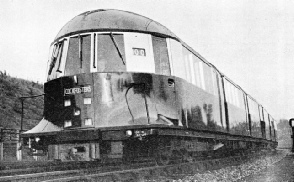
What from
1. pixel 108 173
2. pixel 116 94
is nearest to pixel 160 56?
pixel 116 94

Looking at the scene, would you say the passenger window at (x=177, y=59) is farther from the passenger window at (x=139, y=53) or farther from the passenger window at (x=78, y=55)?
the passenger window at (x=78, y=55)

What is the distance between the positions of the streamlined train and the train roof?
0.02 m

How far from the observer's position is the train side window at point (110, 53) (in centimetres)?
745

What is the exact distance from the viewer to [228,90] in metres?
12.8

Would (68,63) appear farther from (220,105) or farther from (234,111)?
(234,111)

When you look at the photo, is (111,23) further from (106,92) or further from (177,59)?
(177,59)

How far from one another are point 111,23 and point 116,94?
1.58 m

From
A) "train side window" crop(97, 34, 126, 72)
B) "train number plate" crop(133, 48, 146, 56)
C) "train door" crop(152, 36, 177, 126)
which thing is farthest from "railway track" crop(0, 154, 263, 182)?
"train number plate" crop(133, 48, 146, 56)

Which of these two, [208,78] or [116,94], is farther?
[208,78]

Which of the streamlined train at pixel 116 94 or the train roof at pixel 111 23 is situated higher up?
the train roof at pixel 111 23

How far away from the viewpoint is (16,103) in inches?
834

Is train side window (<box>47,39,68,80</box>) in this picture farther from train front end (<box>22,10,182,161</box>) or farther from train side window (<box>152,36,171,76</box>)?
train side window (<box>152,36,171,76</box>)

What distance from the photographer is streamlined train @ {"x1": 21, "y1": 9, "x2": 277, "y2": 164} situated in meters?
7.03

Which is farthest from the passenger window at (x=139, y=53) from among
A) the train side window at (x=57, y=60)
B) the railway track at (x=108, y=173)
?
the railway track at (x=108, y=173)
